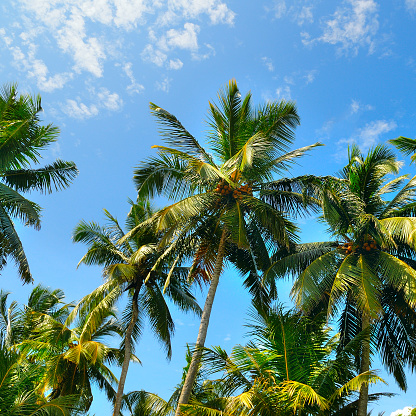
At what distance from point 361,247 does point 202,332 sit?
215 inches

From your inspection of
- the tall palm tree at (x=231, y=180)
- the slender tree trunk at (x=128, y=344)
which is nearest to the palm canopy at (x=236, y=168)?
the tall palm tree at (x=231, y=180)

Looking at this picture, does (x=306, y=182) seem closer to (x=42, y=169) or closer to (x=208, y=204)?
(x=208, y=204)

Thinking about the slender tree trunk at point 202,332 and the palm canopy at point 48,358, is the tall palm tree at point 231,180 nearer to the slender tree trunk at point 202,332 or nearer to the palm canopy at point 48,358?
the slender tree trunk at point 202,332

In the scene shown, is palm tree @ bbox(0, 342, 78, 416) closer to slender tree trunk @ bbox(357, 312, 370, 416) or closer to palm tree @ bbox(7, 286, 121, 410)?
palm tree @ bbox(7, 286, 121, 410)

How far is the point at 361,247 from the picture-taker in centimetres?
1338

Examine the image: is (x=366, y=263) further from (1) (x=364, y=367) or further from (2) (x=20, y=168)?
(2) (x=20, y=168)

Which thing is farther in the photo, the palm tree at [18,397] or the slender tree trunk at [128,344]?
the slender tree trunk at [128,344]

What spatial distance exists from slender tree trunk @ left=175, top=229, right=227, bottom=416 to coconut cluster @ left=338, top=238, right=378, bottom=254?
3.82 meters

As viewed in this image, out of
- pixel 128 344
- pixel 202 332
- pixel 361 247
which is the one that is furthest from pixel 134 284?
pixel 361 247

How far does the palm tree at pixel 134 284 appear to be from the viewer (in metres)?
16.5

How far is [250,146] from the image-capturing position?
12406mm

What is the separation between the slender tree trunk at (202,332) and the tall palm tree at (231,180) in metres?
0.03

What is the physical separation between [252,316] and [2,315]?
14890 mm

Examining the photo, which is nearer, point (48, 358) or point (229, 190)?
point (229, 190)
